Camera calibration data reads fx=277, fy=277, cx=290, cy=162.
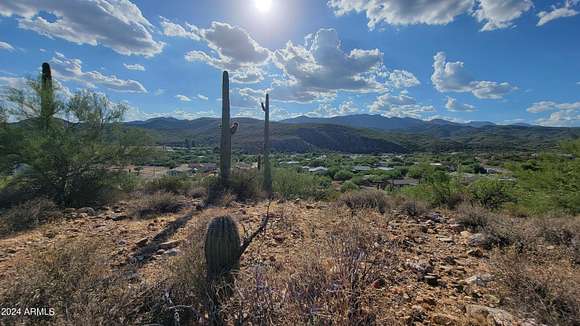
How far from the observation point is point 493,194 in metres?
7.98

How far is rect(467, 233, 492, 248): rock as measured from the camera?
4309 mm

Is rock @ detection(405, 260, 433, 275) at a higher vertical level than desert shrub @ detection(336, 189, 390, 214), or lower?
higher

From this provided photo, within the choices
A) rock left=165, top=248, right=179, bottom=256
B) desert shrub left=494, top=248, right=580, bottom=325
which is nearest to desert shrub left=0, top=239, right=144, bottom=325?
rock left=165, top=248, right=179, bottom=256

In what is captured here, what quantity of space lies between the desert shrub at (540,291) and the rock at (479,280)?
17cm

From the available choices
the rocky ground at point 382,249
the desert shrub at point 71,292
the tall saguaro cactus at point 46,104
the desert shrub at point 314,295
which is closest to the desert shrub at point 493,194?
the rocky ground at point 382,249

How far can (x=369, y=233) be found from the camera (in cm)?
378

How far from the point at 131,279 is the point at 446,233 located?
16.6 ft

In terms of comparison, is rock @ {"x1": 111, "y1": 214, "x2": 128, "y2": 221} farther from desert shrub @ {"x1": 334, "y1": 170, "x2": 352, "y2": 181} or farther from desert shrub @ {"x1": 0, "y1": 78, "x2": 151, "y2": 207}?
desert shrub @ {"x1": 334, "y1": 170, "x2": 352, "y2": 181}

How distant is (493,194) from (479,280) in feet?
20.5

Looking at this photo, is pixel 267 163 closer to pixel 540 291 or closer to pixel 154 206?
pixel 154 206

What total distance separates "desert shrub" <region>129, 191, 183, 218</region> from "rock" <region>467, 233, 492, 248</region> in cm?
633

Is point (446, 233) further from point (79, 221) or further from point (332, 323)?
point (79, 221)

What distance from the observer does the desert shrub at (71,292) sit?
2.00m

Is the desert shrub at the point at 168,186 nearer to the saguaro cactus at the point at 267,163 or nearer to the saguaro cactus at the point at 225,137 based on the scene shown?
the saguaro cactus at the point at 225,137
